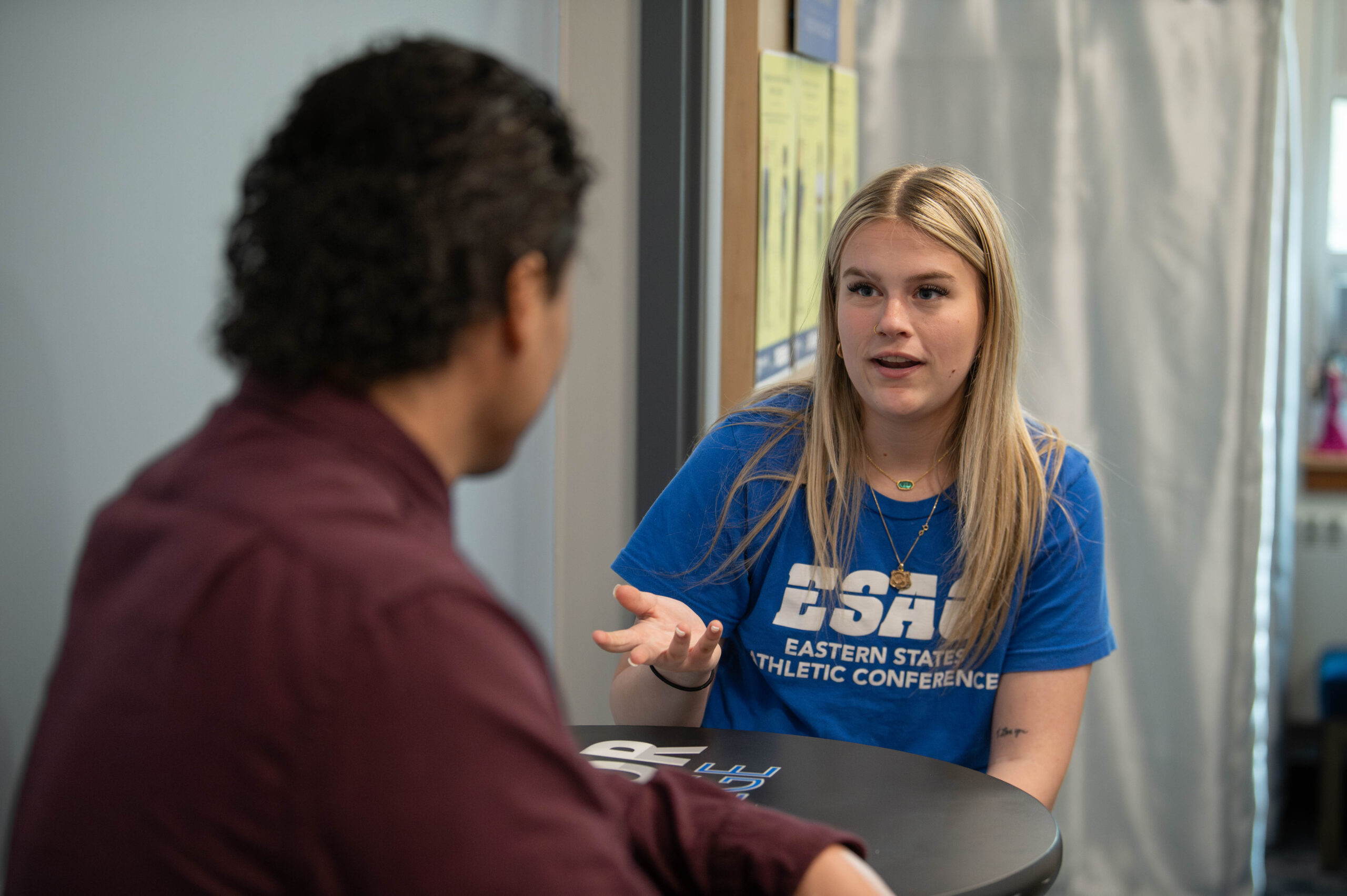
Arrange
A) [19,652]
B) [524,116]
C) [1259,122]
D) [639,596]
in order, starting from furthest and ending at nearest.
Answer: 1. [1259,122]
2. [639,596]
3. [19,652]
4. [524,116]

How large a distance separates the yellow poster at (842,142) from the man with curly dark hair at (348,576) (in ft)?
7.37

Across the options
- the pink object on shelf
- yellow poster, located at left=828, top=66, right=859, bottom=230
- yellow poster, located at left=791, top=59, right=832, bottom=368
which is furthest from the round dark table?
the pink object on shelf

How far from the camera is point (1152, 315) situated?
9.86 feet

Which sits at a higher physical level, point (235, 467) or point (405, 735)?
point (235, 467)

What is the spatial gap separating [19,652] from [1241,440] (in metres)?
2.70

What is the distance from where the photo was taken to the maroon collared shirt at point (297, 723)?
54cm

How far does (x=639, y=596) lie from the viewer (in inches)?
53.4

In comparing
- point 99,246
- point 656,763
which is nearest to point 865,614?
point 656,763

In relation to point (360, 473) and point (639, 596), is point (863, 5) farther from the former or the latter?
point (360, 473)

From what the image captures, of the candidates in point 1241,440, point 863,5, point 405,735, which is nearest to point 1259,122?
point 1241,440

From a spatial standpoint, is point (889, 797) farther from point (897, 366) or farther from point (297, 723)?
point (297, 723)

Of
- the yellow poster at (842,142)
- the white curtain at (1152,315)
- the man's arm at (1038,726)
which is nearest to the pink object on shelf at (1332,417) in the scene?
the white curtain at (1152,315)

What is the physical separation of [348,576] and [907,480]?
4.21ft

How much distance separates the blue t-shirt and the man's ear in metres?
1.04
